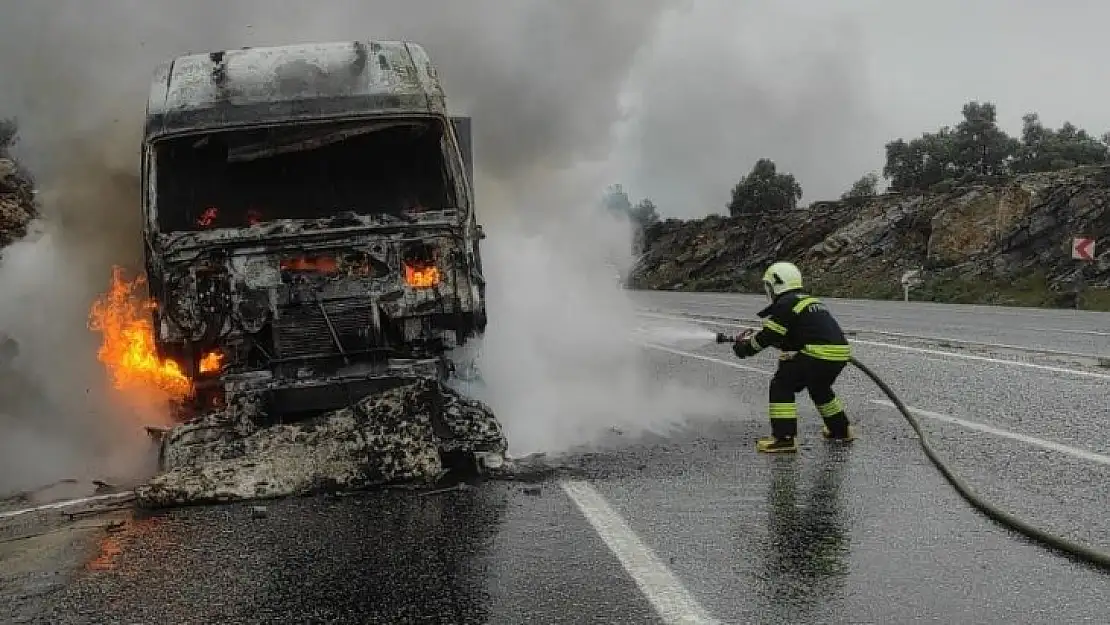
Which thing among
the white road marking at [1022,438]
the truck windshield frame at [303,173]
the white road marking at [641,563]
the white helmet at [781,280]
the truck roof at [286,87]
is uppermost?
the truck roof at [286,87]

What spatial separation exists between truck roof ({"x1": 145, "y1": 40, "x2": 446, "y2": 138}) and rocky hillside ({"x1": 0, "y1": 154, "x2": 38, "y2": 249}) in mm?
3906

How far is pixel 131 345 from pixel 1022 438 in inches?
252

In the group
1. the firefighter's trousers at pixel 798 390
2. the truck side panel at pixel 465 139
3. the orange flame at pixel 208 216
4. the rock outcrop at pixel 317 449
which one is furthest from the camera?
the truck side panel at pixel 465 139

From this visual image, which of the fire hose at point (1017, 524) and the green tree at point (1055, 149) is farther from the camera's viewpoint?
the green tree at point (1055, 149)

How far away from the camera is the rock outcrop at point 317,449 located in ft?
19.1

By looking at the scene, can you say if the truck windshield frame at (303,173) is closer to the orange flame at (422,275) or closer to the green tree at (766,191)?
the orange flame at (422,275)

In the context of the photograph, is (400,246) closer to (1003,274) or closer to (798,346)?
(798,346)

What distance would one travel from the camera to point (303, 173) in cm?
747

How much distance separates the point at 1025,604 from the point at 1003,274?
1118 inches

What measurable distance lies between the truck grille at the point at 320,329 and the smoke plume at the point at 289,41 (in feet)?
4.86

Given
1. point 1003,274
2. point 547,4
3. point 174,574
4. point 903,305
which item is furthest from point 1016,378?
point 1003,274

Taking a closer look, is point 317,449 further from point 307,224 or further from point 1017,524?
point 1017,524

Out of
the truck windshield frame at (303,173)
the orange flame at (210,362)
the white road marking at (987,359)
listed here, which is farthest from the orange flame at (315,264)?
the white road marking at (987,359)

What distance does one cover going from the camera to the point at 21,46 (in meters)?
9.48
